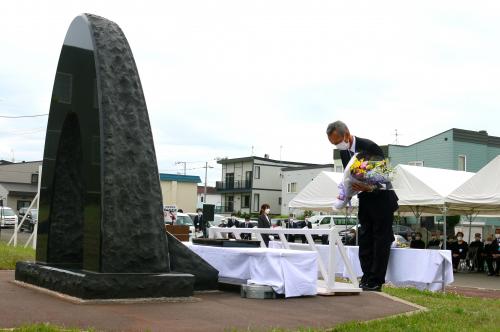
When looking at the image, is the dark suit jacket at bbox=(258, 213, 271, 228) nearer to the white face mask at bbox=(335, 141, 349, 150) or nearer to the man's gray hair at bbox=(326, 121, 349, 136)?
the white face mask at bbox=(335, 141, 349, 150)

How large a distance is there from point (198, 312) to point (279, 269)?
5.24 feet

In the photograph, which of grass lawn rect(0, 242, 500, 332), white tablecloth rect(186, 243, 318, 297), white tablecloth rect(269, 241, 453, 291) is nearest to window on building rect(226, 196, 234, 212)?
white tablecloth rect(269, 241, 453, 291)

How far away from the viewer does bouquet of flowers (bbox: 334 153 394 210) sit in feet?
24.2

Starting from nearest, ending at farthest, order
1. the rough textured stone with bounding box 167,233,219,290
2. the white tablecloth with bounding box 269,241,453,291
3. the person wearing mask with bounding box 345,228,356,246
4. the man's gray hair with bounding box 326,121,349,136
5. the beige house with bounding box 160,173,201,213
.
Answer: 1. the rough textured stone with bounding box 167,233,219,290
2. the man's gray hair with bounding box 326,121,349,136
3. the white tablecloth with bounding box 269,241,453,291
4. the person wearing mask with bounding box 345,228,356,246
5. the beige house with bounding box 160,173,201,213

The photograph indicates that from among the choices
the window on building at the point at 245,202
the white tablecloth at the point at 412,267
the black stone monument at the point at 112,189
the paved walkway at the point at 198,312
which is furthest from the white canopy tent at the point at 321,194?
the window on building at the point at 245,202

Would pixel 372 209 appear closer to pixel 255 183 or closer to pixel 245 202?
pixel 255 183

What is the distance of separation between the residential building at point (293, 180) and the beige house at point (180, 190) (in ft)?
36.5

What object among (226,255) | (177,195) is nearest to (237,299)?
(226,255)

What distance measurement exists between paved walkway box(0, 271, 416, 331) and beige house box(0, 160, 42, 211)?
63.4 meters

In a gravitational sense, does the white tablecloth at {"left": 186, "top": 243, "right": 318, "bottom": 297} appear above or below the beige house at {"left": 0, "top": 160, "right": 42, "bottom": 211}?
below

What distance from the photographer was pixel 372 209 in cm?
779

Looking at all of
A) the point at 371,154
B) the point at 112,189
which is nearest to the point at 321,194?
the point at 371,154

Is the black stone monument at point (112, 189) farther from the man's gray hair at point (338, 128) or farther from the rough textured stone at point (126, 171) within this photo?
the man's gray hair at point (338, 128)

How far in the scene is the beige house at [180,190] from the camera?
5769 cm
